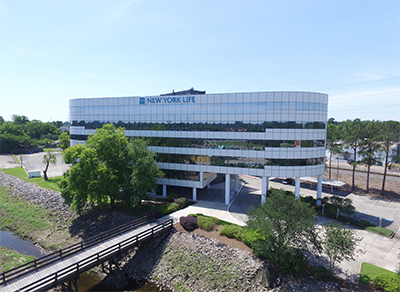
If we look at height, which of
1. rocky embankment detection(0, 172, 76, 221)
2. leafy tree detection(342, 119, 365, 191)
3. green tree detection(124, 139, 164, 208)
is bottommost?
rocky embankment detection(0, 172, 76, 221)

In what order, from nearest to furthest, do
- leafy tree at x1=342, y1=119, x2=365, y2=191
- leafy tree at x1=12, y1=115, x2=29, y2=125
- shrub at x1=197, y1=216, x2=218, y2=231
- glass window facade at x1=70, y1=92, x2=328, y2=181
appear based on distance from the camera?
shrub at x1=197, y1=216, x2=218, y2=231 < glass window facade at x1=70, y1=92, x2=328, y2=181 < leafy tree at x1=342, y1=119, x2=365, y2=191 < leafy tree at x1=12, y1=115, x2=29, y2=125

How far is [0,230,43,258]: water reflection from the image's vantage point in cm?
3190

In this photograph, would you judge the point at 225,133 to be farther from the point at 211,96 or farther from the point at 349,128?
the point at 349,128

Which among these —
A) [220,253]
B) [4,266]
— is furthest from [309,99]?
[4,266]

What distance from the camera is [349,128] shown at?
53031 millimetres

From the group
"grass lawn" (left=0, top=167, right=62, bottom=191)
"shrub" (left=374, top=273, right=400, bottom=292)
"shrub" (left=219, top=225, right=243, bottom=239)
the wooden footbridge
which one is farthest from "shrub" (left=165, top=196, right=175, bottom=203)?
"shrub" (left=374, top=273, right=400, bottom=292)

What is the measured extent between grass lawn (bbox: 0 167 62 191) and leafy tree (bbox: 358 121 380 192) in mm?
68847

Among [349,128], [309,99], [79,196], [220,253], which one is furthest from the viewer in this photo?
[349,128]

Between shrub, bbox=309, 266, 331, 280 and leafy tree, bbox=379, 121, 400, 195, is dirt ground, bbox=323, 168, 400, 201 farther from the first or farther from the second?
shrub, bbox=309, 266, 331, 280

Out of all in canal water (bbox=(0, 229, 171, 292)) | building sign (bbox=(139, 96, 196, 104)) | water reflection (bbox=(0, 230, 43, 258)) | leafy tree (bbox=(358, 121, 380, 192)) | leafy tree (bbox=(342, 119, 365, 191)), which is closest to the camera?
canal water (bbox=(0, 229, 171, 292))

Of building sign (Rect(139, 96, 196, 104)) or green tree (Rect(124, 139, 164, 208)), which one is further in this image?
building sign (Rect(139, 96, 196, 104))

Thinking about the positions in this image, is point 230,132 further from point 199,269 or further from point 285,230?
point 199,269

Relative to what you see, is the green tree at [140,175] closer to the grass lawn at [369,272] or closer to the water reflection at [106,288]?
the water reflection at [106,288]

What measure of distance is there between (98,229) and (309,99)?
4005 cm
